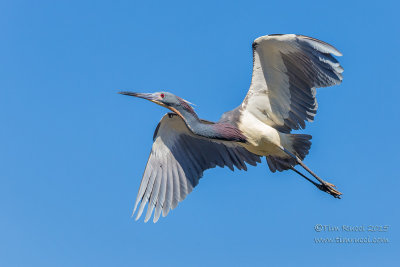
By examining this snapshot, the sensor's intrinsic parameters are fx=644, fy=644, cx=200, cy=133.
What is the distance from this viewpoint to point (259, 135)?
10.8m

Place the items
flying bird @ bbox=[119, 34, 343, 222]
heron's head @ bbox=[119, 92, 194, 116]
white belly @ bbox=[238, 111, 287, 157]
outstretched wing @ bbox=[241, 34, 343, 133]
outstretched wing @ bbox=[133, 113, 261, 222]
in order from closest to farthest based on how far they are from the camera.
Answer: outstretched wing @ bbox=[241, 34, 343, 133] → flying bird @ bbox=[119, 34, 343, 222] → heron's head @ bbox=[119, 92, 194, 116] → white belly @ bbox=[238, 111, 287, 157] → outstretched wing @ bbox=[133, 113, 261, 222]

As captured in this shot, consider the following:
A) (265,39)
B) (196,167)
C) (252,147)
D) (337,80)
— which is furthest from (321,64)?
(196,167)

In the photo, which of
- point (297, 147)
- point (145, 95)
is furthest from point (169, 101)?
point (297, 147)

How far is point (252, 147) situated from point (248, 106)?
70 centimetres

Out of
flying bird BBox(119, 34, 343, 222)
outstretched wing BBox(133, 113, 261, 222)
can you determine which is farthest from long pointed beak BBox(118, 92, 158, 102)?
outstretched wing BBox(133, 113, 261, 222)

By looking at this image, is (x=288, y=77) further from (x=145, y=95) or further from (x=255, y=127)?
(x=145, y=95)

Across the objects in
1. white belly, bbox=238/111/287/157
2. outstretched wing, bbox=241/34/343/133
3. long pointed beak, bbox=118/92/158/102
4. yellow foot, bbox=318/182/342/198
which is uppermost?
outstretched wing, bbox=241/34/343/133

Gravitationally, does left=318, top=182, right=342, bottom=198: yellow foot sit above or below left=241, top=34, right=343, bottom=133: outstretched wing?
below

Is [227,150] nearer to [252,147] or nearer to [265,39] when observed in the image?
[252,147]

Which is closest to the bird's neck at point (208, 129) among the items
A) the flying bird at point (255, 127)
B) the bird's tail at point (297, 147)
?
the flying bird at point (255, 127)

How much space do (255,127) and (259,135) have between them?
15cm

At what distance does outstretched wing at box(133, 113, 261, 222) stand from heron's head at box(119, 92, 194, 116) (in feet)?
2.47

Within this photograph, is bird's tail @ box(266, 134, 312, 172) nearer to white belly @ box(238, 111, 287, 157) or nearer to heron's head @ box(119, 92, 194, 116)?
white belly @ box(238, 111, 287, 157)

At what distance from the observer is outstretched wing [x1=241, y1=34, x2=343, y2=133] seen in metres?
10.2
